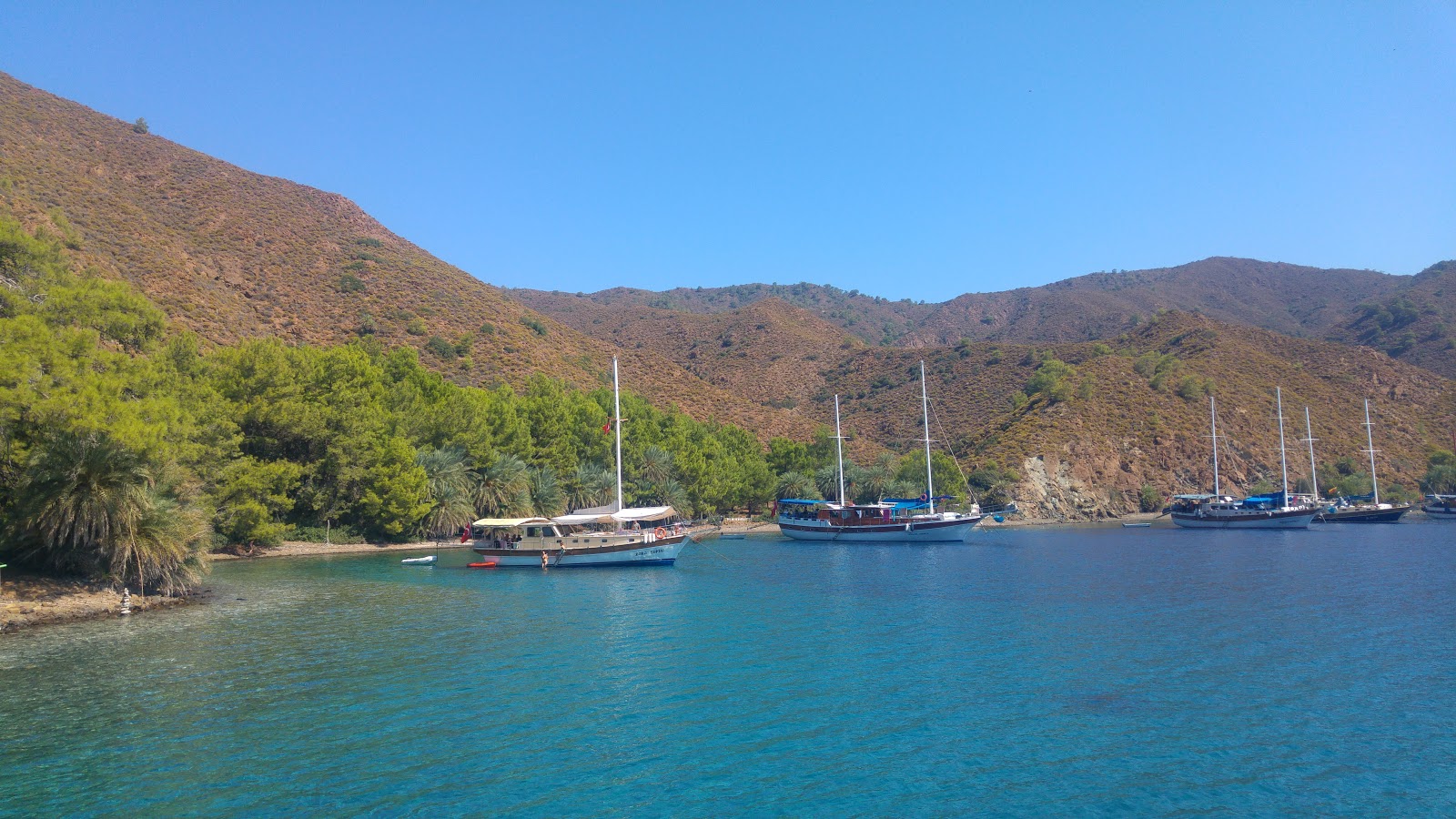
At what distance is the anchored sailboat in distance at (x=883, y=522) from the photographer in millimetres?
60500

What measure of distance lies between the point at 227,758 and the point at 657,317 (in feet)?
484

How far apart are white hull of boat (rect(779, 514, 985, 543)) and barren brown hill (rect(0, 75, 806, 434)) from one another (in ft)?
105

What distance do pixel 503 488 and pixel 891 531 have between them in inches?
1078

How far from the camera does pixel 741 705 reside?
17.1m

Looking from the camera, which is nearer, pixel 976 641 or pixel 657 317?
pixel 976 641

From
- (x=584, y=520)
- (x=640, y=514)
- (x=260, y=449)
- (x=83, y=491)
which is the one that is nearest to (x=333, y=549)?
(x=260, y=449)

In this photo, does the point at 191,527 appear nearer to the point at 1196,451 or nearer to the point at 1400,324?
the point at 1196,451

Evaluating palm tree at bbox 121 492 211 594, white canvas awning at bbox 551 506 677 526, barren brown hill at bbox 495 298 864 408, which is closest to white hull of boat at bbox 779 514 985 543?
white canvas awning at bbox 551 506 677 526

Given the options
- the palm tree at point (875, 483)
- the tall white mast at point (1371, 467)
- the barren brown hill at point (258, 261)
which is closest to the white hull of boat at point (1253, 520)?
the tall white mast at point (1371, 467)

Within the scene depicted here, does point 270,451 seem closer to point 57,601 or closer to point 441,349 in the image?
point 57,601

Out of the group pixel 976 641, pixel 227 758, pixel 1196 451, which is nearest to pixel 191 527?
pixel 227 758

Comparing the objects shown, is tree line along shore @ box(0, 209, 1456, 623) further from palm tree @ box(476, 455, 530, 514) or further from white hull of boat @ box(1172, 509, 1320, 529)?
white hull of boat @ box(1172, 509, 1320, 529)

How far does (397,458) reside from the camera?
4978cm

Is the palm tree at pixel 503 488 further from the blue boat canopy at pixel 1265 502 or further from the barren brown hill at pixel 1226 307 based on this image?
the barren brown hill at pixel 1226 307
